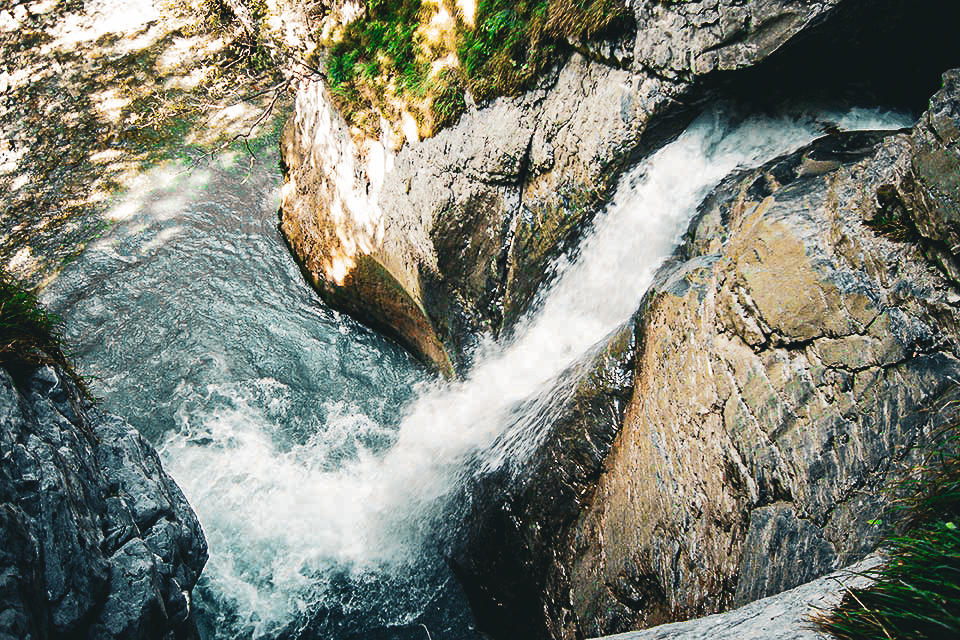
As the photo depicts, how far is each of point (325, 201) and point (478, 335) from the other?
8.78ft

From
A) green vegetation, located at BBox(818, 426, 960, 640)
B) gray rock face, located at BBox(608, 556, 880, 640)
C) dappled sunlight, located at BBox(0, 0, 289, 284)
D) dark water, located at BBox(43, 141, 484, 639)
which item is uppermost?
dappled sunlight, located at BBox(0, 0, 289, 284)

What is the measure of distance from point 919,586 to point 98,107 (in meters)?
11.5

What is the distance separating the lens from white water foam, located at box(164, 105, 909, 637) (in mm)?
4352

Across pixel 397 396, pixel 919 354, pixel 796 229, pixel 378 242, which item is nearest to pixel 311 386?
pixel 397 396

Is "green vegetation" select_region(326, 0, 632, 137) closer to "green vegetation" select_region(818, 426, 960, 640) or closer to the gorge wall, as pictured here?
the gorge wall

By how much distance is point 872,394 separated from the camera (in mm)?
2824

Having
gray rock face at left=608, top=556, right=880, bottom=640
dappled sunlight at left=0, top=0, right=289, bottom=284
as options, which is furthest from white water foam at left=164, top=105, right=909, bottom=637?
dappled sunlight at left=0, top=0, right=289, bottom=284

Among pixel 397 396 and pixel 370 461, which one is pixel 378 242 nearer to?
pixel 397 396

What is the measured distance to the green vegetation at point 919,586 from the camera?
6.21ft

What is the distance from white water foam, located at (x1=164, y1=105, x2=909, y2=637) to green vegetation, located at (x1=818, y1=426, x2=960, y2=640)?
2.40 m

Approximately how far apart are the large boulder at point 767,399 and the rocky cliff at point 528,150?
653 millimetres

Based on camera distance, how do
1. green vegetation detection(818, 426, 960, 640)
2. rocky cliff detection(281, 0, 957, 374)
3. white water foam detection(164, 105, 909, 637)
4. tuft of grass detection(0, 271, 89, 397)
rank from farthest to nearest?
1. white water foam detection(164, 105, 909, 637)
2. rocky cliff detection(281, 0, 957, 374)
3. tuft of grass detection(0, 271, 89, 397)
4. green vegetation detection(818, 426, 960, 640)

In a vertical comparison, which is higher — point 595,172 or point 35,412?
point 35,412

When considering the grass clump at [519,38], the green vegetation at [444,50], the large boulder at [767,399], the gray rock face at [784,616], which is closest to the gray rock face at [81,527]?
the large boulder at [767,399]
